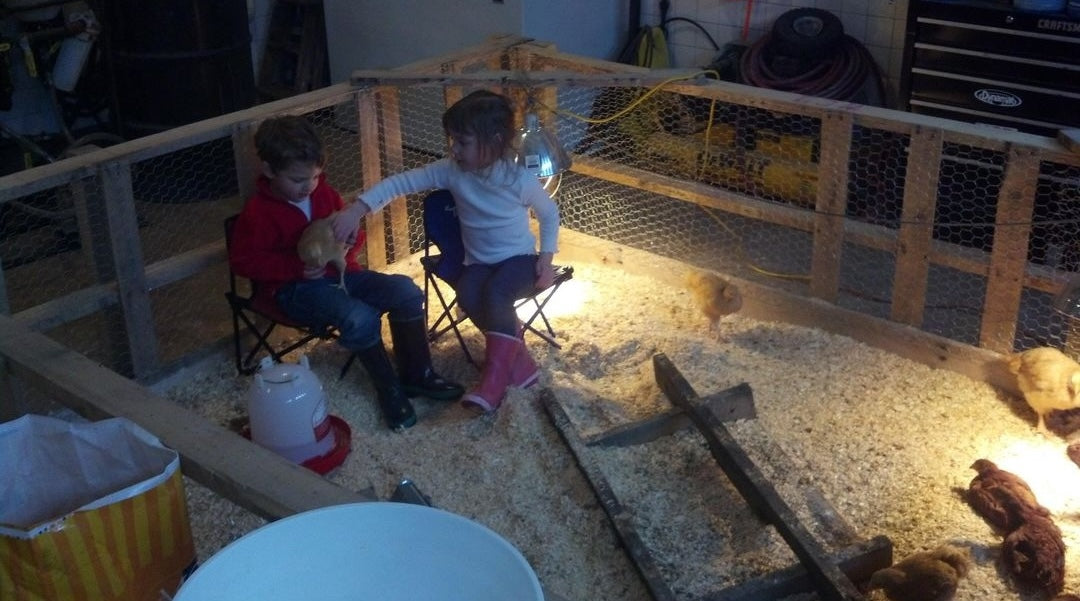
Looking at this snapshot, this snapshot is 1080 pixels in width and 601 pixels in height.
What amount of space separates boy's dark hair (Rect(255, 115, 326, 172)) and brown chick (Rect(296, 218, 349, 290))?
185 millimetres

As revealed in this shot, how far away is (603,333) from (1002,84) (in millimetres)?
2260

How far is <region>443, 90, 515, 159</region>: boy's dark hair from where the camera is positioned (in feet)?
11.5

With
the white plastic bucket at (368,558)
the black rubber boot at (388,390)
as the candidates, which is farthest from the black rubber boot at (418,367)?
the white plastic bucket at (368,558)

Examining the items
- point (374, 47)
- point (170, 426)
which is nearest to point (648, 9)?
point (374, 47)

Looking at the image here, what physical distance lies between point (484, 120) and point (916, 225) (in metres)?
1.35

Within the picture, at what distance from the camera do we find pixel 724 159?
5.25 metres

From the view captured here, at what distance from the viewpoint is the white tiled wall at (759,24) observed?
570cm

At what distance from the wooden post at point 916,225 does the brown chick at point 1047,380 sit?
1.38ft

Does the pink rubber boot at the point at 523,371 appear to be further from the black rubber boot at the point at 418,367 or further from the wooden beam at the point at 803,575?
the wooden beam at the point at 803,575

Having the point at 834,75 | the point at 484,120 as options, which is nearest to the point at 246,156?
the point at 484,120

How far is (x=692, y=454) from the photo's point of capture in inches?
132

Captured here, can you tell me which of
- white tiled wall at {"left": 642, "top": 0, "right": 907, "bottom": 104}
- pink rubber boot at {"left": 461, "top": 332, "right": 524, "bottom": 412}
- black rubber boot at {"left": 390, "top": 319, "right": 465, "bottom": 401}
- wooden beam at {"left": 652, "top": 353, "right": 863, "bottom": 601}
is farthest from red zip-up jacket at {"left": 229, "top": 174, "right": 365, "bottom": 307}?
white tiled wall at {"left": 642, "top": 0, "right": 907, "bottom": 104}

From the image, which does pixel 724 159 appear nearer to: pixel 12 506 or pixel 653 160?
pixel 653 160

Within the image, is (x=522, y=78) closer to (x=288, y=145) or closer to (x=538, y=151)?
(x=538, y=151)
